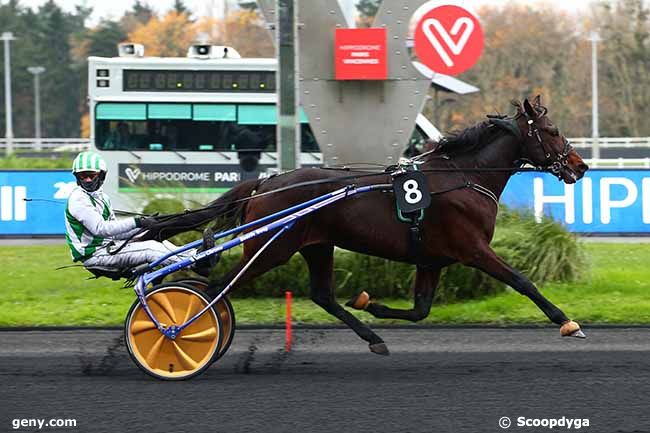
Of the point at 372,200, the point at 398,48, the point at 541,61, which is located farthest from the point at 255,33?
the point at 372,200

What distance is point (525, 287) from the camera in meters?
7.33

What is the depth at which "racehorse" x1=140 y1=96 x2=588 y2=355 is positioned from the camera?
7.55 m

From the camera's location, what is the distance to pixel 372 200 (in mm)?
7598

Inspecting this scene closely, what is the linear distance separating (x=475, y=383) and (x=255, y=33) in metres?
46.0

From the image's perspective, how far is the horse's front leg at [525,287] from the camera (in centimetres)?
725

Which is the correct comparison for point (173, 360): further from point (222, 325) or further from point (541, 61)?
point (541, 61)

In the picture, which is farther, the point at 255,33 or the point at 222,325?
the point at 255,33

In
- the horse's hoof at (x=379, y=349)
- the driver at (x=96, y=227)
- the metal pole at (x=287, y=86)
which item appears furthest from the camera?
the metal pole at (x=287, y=86)

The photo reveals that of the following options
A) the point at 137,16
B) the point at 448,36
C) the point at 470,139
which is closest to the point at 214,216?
the point at 470,139

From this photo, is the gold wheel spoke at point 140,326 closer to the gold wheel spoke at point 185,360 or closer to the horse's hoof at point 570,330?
the gold wheel spoke at point 185,360

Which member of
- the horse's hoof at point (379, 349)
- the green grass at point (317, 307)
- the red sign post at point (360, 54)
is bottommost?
the green grass at point (317, 307)

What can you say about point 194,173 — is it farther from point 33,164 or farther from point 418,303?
point 418,303

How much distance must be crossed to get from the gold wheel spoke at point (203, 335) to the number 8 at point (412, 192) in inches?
62.6

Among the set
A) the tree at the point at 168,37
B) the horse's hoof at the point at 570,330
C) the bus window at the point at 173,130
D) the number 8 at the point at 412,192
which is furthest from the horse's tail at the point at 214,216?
the tree at the point at 168,37
